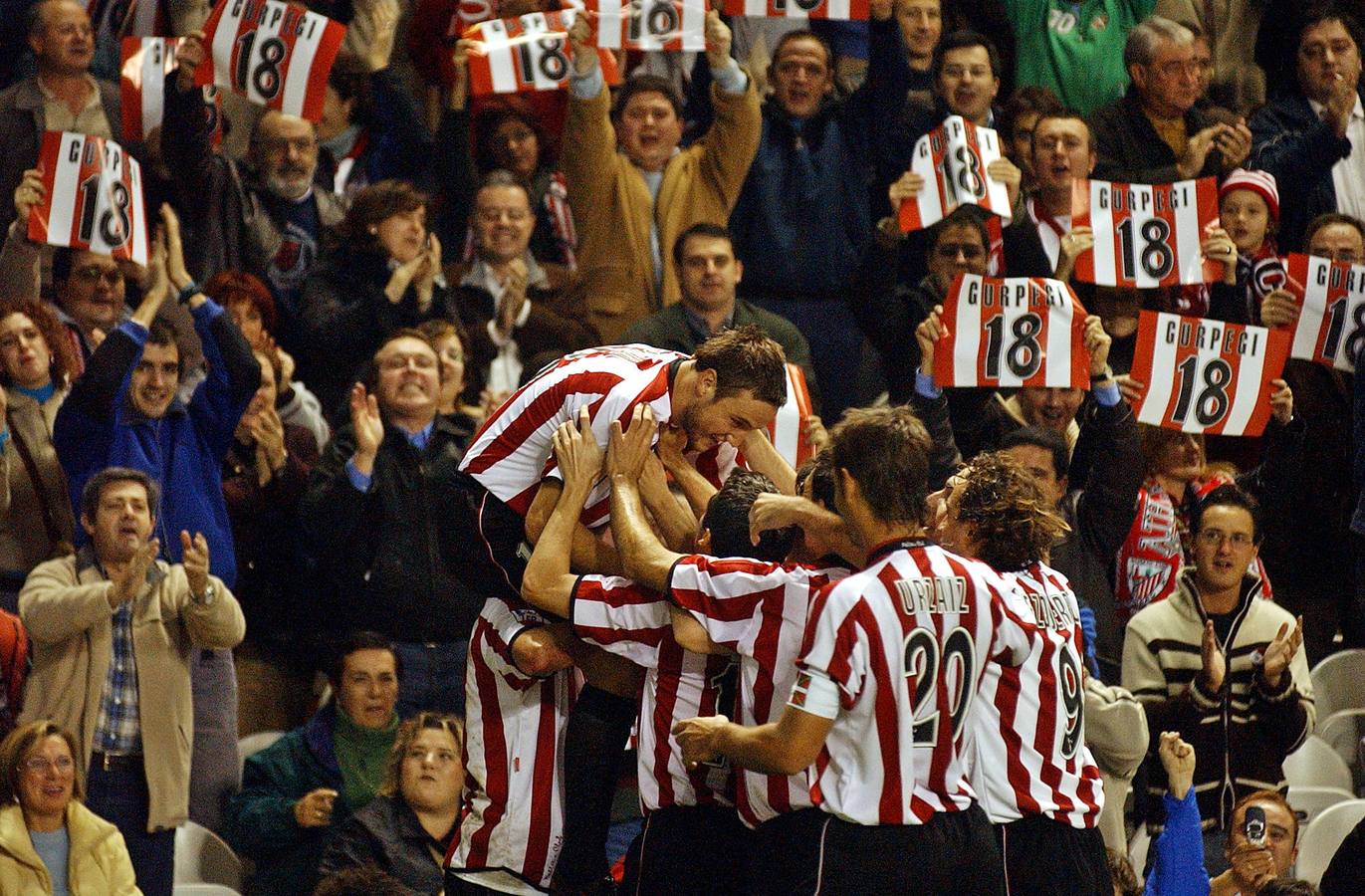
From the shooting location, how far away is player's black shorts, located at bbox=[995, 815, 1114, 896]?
6.57 metres

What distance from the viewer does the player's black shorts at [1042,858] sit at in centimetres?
657

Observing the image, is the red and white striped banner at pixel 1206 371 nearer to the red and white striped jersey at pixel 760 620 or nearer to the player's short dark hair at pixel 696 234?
the player's short dark hair at pixel 696 234

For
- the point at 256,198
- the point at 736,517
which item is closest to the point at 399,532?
the point at 256,198

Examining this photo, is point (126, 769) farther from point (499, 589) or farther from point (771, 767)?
point (771, 767)

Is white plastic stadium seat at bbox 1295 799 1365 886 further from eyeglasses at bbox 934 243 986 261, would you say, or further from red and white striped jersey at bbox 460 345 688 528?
red and white striped jersey at bbox 460 345 688 528

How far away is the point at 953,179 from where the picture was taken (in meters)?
10.6

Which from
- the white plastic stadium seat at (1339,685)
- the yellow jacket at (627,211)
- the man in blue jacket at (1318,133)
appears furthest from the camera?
the man in blue jacket at (1318,133)

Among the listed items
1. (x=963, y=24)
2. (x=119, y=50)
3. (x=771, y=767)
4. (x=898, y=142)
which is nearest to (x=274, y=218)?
(x=119, y=50)

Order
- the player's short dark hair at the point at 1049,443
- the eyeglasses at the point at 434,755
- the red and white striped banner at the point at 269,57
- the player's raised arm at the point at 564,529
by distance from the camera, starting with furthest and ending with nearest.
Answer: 1. the red and white striped banner at the point at 269,57
2. the player's short dark hair at the point at 1049,443
3. the eyeglasses at the point at 434,755
4. the player's raised arm at the point at 564,529

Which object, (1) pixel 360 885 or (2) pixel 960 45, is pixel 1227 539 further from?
(1) pixel 360 885

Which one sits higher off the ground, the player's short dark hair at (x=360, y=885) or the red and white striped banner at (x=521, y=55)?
the red and white striped banner at (x=521, y=55)

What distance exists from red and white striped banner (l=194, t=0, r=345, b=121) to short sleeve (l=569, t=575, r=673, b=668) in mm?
5060

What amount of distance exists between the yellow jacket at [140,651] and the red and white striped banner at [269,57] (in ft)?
9.78

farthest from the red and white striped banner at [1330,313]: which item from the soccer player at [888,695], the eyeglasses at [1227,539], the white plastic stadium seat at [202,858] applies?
the white plastic stadium seat at [202,858]
